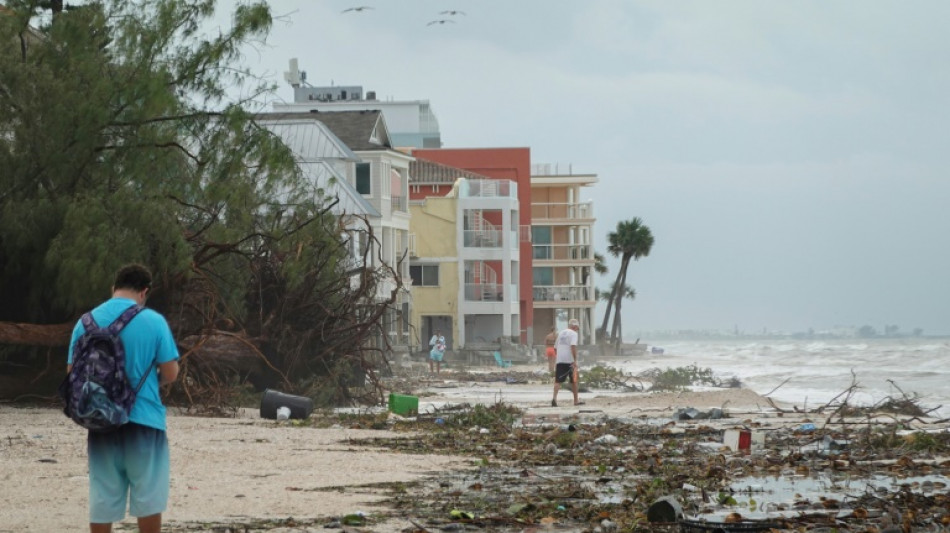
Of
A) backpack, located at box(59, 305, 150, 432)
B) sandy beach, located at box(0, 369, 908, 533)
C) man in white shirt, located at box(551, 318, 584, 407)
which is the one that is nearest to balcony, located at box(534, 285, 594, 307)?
man in white shirt, located at box(551, 318, 584, 407)

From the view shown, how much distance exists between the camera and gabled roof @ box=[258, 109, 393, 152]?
55219 mm

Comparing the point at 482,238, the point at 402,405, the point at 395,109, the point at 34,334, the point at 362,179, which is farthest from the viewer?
the point at 395,109

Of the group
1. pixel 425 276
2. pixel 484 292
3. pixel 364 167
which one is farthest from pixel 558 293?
pixel 364 167

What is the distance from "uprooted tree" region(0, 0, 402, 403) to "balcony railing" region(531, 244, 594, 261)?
6754 cm

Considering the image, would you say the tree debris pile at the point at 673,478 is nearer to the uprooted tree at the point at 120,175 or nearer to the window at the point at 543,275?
the uprooted tree at the point at 120,175

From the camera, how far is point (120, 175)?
69.3 ft

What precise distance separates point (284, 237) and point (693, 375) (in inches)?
970

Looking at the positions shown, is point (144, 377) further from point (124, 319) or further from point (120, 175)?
point (120, 175)

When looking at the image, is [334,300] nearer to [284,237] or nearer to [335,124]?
[284,237]

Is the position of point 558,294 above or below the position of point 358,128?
below

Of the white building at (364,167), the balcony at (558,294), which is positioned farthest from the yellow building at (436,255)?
the balcony at (558,294)

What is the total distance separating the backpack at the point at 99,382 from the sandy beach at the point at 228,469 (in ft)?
6.88

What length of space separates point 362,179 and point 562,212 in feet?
127

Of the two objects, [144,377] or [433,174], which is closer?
[144,377]
